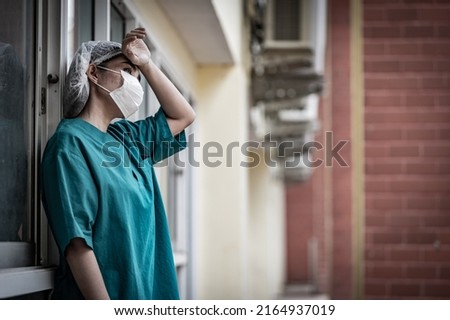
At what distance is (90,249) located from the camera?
1.76m

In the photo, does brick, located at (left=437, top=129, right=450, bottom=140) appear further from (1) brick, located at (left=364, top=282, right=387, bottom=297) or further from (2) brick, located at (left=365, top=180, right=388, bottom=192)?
(1) brick, located at (left=364, top=282, right=387, bottom=297)

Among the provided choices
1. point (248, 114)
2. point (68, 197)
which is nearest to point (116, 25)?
point (68, 197)

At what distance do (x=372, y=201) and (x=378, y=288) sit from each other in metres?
0.60

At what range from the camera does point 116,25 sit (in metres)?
2.71

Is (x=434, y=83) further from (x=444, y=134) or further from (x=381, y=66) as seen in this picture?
(x=381, y=66)

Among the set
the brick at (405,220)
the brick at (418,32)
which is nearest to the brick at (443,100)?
the brick at (418,32)

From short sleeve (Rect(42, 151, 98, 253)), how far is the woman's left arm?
0.87ft

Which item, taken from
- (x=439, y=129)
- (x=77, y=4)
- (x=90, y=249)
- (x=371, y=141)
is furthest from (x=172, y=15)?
(x=371, y=141)

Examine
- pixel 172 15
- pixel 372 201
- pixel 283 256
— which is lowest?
pixel 283 256

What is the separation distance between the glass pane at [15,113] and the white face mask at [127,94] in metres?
0.19

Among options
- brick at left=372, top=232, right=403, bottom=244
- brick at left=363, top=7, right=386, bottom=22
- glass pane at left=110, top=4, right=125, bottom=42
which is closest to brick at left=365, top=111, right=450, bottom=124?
brick at left=363, top=7, right=386, bottom=22

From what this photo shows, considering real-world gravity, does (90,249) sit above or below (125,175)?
below

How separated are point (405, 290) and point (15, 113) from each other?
4197 mm

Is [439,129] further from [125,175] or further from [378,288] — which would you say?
[125,175]
